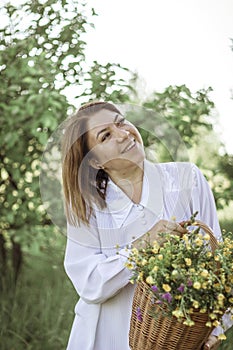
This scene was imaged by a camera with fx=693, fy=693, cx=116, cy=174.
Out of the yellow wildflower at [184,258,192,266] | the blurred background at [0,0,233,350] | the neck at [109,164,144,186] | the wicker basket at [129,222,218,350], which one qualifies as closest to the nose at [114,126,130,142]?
the neck at [109,164,144,186]

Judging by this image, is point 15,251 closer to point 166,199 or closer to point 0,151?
point 0,151

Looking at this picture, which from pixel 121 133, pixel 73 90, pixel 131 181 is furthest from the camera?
pixel 73 90

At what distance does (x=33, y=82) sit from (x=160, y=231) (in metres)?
1.64

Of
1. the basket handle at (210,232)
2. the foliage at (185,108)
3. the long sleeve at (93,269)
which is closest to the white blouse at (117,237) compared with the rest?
the long sleeve at (93,269)

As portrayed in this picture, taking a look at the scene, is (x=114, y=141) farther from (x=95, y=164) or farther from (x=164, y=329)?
(x=164, y=329)

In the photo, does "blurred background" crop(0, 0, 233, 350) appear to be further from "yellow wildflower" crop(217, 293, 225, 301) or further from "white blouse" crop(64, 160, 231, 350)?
"yellow wildflower" crop(217, 293, 225, 301)

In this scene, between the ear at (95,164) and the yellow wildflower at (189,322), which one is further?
the ear at (95,164)

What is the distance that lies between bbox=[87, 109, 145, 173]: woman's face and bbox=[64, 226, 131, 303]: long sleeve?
21cm

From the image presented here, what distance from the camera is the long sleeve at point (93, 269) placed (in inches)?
73.9

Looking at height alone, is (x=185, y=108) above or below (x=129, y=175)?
below

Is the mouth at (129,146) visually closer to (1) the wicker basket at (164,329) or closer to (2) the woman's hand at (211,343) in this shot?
(1) the wicker basket at (164,329)

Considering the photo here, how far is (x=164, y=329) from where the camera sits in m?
1.58

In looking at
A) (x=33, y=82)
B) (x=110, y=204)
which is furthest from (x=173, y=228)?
(x=33, y=82)

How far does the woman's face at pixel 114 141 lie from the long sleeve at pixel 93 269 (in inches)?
8.4
